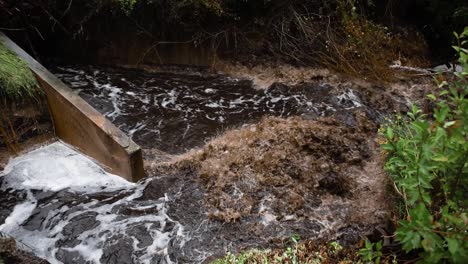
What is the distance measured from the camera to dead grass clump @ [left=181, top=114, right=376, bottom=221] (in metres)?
4.64

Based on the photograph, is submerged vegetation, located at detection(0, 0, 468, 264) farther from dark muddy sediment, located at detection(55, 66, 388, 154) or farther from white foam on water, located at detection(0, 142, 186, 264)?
white foam on water, located at detection(0, 142, 186, 264)

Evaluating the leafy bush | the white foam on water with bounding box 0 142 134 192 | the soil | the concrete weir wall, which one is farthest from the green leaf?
the white foam on water with bounding box 0 142 134 192

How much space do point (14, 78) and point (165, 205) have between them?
2663mm

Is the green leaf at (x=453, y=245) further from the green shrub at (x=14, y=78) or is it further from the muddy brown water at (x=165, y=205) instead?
the green shrub at (x=14, y=78)

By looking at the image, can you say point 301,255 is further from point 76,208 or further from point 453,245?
point 76,208

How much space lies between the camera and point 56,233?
4.27 m

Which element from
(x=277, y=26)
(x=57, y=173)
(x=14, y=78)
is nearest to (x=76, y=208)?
(x=57, y=173)

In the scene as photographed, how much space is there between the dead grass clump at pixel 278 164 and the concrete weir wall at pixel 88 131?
836mm

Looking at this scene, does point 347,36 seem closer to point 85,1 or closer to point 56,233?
point 85,1

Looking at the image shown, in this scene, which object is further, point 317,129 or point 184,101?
point 184,101

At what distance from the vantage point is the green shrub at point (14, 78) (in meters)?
5.21

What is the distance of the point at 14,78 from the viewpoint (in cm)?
529

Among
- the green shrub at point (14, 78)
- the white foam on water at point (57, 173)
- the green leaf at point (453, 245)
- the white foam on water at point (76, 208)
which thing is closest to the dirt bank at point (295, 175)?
the white foam on water at point (76, 208)

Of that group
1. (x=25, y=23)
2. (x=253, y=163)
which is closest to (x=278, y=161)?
(x=253, y=163)
